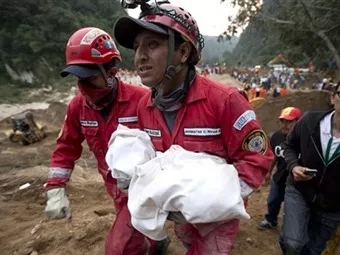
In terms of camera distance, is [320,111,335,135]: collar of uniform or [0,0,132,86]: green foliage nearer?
[320,111,335,135]: collar of uniform

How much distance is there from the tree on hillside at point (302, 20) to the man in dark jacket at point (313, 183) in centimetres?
1173

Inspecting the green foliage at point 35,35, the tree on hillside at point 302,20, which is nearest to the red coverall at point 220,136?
the tree on hillside at point 302,20

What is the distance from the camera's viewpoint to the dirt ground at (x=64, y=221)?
3660mm

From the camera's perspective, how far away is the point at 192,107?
6.55 ft

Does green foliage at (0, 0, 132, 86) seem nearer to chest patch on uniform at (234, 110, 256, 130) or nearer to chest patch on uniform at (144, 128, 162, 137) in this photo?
chest patch on uniform at (144, 128, 162, 137)

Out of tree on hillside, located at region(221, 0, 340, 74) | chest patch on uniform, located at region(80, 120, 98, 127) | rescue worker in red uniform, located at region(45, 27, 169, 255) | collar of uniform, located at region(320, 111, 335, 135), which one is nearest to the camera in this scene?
collar of uniform, located at region(320, 111, 335, 135)

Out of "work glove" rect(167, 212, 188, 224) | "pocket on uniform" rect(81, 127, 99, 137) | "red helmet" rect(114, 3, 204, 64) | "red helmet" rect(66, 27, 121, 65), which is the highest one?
"red helmet" rect(114, 3, 204, 64)

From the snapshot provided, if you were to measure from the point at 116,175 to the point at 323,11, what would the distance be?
14716mm

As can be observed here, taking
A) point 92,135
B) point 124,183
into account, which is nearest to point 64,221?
point 92,135

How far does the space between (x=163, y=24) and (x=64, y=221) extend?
2.88 m

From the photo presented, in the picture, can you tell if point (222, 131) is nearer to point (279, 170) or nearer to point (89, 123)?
point (89, 123)

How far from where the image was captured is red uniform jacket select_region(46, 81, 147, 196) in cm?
289

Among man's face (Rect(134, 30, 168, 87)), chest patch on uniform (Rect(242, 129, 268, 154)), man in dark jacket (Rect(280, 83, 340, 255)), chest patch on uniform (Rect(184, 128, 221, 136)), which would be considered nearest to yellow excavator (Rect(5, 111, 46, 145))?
man in dark jacket (Rect(280, 83, 340, 255))

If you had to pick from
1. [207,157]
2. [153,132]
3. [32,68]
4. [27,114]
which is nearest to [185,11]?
[153,132]
